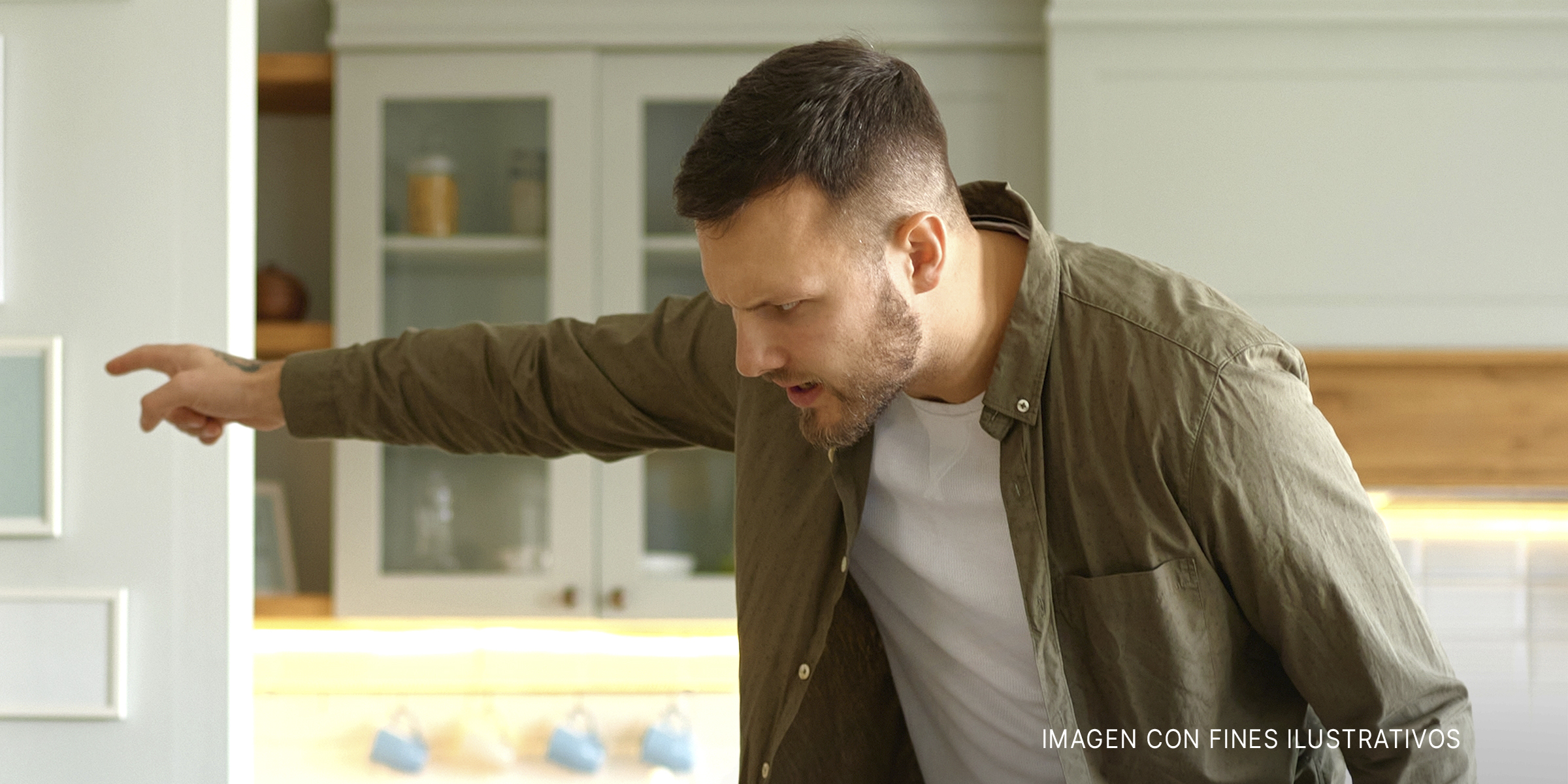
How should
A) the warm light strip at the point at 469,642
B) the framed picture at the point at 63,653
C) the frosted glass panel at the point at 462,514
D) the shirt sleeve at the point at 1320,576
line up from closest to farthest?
the shirt sleeve at the point at 1320,576, the framed picture at the point at 63,653, the frosted glass panel at the point at 462,514, the warm light strip at the point at 469,642

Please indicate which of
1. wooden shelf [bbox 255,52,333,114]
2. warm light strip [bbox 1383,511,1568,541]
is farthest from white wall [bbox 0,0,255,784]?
warm light strip [bbox 1383,511,1568,541]

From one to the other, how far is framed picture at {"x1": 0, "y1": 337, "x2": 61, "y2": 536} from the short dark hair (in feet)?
2.93

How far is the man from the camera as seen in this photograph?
839 millimetres

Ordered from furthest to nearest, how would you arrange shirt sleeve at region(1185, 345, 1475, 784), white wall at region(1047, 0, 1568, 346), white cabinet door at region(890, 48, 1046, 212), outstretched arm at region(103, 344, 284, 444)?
white cabinet door at region(890, 48, 1046, 212)
white wall at region(1047, 0, 1568, 346)
outstretched arm at region(103, 344, 284, 444)
shirt sleeve at region(1185, 345, 1475, 784)

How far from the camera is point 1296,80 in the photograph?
6.46 ft

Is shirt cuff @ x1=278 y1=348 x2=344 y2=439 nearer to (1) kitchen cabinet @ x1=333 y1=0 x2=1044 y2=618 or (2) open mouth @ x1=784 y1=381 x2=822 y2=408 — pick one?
(2) open mouth @ x1=784 y1=381 x2=822 y2=408

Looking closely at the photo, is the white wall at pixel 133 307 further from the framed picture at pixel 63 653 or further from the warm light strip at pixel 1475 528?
the warm light strip at pixel 1475 528

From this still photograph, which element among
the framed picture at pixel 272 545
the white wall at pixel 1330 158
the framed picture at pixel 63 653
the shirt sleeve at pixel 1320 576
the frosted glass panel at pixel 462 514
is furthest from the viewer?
the framed picture at pixel 272 545

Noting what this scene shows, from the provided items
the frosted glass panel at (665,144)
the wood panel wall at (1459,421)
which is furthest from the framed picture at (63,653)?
the wood panel wall at (1459,421)

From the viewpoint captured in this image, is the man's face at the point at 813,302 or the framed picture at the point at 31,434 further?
the framed picture at the point at 31,434

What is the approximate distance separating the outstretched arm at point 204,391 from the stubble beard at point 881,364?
1.83 feet

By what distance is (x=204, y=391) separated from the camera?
113 centimetres

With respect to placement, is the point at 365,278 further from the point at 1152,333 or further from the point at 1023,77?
the point at 1152,333

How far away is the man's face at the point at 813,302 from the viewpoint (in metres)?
0.88
